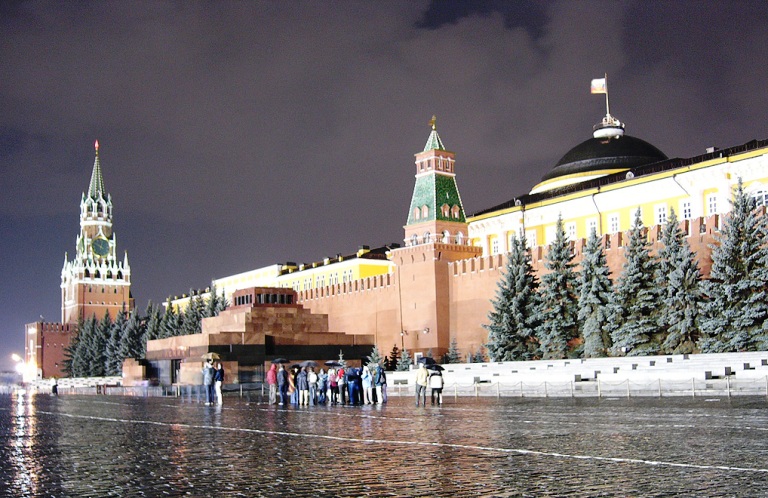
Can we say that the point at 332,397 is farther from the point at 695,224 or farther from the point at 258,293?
the point at 258,293

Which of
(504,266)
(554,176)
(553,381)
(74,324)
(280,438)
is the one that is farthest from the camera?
(74,324)

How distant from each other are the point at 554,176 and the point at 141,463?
3581 centimetres

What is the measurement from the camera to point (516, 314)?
88.1ft

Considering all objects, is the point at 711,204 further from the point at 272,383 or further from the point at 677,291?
the point at 272,383

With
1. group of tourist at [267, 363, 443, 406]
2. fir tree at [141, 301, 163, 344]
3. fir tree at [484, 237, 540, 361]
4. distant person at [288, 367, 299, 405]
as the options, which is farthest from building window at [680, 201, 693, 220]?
fir tree at [141, 301, 163, 344]

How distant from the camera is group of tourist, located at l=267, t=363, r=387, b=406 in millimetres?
16297

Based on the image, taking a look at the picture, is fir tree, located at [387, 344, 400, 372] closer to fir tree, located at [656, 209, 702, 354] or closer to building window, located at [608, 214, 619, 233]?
building window, located at [608, 214, 619, 233]

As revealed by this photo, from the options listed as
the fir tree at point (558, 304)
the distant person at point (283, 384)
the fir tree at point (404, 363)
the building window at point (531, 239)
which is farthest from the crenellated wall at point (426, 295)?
the distant person at point (283, 384)

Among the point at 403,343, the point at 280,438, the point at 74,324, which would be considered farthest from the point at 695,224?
the point at 74,324

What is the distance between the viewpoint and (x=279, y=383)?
17.2 metres

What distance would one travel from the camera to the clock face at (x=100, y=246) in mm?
85500

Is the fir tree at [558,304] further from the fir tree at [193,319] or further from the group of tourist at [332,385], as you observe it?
the fir tree at [193,319]

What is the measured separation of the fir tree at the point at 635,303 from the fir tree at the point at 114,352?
115ft

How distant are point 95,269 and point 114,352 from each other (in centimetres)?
3194
